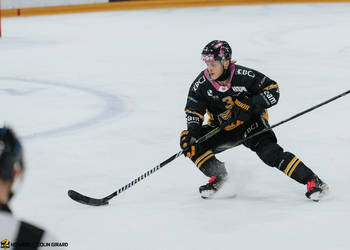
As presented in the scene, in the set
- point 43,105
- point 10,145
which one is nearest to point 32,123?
point 43,105

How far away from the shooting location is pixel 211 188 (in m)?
3.36

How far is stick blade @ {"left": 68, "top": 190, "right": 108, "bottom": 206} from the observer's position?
325 cm

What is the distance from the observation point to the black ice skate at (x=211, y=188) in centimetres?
336

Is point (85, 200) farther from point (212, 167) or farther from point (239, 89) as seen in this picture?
point (239, 89)

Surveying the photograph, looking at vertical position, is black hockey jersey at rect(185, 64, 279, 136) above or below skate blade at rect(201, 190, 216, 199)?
above

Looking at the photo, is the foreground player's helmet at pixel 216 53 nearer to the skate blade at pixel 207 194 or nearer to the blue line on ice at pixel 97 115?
the skate blade at pixel 207 194

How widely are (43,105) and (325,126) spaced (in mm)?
2332

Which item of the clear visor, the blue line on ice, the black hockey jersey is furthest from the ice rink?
the clear visor

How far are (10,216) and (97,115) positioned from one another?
428 cm

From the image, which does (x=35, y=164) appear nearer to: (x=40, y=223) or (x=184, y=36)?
(x=40, y=223)

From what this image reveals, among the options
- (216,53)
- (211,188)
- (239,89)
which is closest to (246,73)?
(239,89)

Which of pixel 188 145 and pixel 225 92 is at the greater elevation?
pixel 225 92

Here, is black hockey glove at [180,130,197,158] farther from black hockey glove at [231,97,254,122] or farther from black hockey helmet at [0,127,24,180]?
black hockey helmet at [0,127,24,180]

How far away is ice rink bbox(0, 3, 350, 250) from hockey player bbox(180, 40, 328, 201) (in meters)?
0.13
